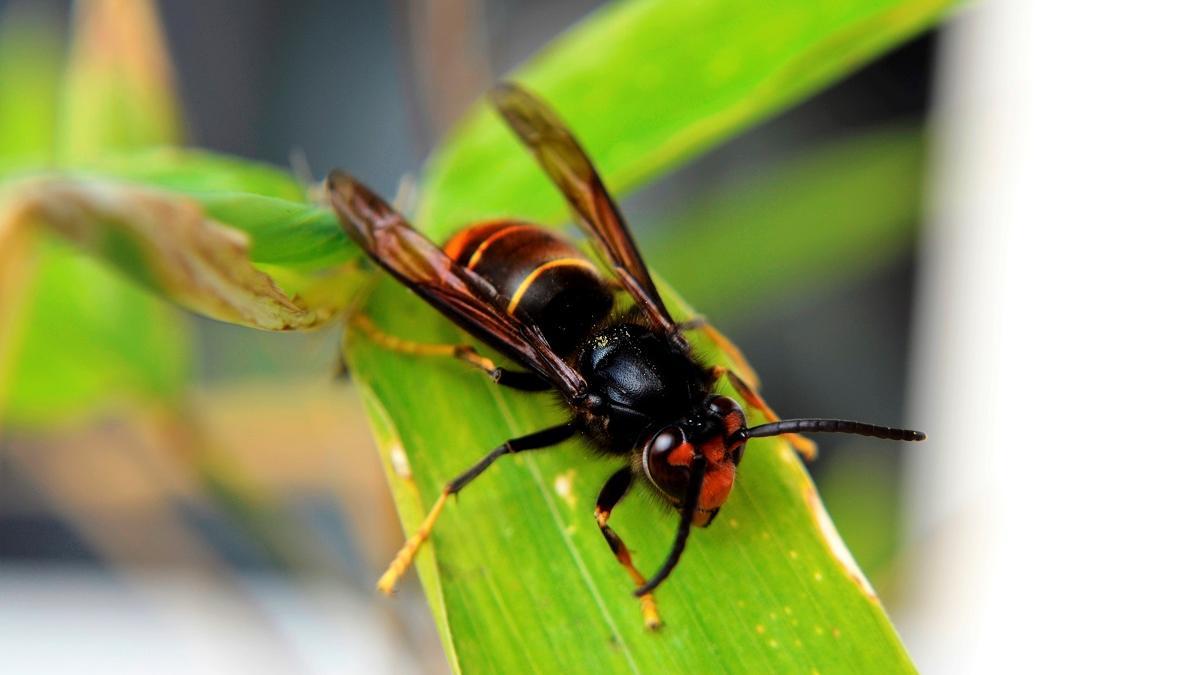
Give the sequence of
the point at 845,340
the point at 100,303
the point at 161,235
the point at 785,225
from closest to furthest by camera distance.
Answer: the point at 161,235, the point at 100,303, the point at 785,225, the point at 845,340

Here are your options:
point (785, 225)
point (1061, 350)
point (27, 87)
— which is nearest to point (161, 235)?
point (785, 225)

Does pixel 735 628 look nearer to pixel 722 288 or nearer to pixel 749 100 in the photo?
pixel 749 100

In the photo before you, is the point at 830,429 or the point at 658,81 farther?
the point at 658,81

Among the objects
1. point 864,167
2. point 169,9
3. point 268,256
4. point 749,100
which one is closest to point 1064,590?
point 864,167

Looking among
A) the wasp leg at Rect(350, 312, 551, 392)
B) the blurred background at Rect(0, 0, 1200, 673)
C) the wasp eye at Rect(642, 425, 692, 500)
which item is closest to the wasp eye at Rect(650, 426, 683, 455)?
the wasp eye at Rect(642, 425, 692, 500)

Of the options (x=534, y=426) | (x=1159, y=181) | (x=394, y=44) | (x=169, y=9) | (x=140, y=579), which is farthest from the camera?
(x=394, y=44)

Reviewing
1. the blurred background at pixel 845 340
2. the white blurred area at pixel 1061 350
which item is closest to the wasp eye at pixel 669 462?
the blurred background at pixel 845 340

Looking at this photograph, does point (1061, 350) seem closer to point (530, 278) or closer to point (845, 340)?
point (845, 340)
